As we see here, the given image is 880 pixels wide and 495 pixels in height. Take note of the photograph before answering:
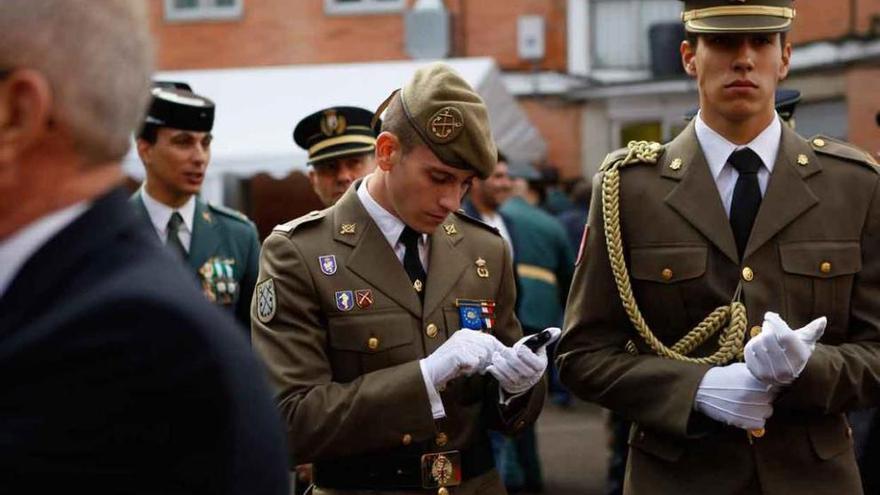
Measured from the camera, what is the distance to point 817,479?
373 centimetres

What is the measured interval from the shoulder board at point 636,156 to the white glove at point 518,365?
0.49m

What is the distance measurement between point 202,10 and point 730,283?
1751 cm

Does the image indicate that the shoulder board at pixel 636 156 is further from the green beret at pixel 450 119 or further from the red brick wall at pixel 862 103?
the red brick wall at pixel 862 103

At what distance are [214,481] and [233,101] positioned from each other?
41.8 ft

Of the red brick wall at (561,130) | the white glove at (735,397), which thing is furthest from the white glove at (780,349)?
the red brick wall at (561,130)

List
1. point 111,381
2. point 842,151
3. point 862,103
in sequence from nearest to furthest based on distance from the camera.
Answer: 1. point 111,381
2. point 842,151
3. point 862,103

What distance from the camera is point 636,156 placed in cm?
399

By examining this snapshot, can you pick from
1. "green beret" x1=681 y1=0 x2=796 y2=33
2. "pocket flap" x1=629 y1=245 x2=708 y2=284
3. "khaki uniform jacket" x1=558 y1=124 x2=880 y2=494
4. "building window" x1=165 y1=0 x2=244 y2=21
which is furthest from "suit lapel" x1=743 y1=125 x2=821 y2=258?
"building window" x1=165 y1=0 x2=244 y2=21

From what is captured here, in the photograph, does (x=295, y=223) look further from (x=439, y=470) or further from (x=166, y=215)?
(x=166, y=215)

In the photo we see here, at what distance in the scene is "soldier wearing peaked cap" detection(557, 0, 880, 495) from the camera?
372 centimetres

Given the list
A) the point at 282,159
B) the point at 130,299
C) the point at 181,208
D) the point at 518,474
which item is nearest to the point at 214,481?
the point at 130,299

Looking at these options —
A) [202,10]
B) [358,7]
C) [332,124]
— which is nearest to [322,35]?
[358,7]

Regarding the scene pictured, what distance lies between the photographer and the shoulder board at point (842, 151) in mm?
3887

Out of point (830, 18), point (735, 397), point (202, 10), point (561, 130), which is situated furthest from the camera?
point (202, 10)
